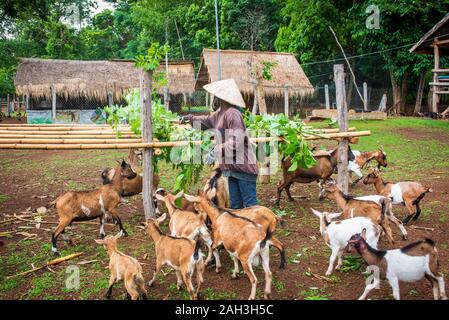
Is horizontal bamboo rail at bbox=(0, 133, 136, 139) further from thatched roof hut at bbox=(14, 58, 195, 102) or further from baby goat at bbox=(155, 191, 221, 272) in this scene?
thatched roof hut at bbox=(14, 58, 195, 102)

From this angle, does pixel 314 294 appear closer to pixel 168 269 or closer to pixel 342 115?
pixel 168 269

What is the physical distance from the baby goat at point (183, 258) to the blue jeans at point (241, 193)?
5.37 feet

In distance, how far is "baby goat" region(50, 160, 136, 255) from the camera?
6.37m

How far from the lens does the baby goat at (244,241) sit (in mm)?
4773

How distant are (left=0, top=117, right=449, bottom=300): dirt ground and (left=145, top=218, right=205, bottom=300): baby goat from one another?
32 centimetres

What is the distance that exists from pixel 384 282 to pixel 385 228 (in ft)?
3.50

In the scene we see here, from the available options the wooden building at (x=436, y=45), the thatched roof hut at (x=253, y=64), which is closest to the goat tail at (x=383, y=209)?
the wooden building at (x=436, y=45)

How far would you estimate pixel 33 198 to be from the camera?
956 cm

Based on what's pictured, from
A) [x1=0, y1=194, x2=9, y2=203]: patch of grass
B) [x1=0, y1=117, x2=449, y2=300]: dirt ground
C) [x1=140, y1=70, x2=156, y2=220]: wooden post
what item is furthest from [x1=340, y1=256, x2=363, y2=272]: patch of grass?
[x1=0, y1=194, x2=9, y2=203]: patch of grass

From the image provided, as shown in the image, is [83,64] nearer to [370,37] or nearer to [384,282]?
[370,37]

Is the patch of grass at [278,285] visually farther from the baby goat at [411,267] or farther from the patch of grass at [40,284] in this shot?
the patch of grass at [40,284]

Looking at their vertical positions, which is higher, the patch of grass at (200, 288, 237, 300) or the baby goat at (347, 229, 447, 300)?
the baby goat at (347, 229, 447, 300)

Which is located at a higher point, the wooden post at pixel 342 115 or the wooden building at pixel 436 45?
the wooden building at pixel 436 45

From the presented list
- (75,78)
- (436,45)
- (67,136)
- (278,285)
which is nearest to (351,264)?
(278,285)
